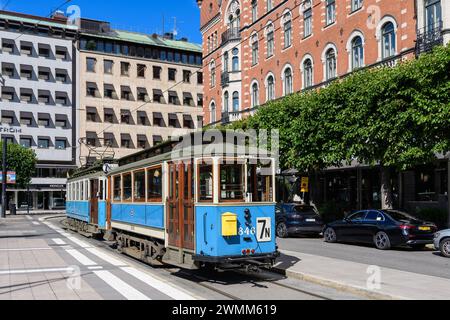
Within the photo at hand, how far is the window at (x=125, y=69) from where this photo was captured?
68625 millimetres

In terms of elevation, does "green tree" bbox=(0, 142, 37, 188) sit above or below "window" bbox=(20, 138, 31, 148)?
below

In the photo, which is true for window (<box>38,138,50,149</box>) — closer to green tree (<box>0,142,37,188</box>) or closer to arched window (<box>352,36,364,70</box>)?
green tree (<box>0,142,37,188</box>)

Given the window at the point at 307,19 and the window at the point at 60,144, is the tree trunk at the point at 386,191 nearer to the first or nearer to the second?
the window at the point at 307,19

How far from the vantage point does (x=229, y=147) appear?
36.4 ft

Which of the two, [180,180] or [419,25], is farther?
[419,25]

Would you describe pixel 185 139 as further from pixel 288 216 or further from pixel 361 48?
pixel 361 48

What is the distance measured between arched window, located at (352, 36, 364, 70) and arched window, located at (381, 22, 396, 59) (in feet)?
5.96

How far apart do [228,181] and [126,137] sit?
58837 mm

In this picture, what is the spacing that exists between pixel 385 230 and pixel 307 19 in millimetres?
21692

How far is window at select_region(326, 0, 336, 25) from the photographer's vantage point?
32812 millimetres

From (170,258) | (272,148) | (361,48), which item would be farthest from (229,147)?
(361,48)

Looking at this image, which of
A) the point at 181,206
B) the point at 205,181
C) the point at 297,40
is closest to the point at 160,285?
the point at 181,206

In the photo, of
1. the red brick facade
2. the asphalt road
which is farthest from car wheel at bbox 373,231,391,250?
the red brick facade

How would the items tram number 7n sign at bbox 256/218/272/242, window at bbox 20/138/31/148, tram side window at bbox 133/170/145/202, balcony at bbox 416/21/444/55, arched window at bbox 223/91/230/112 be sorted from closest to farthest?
tram number 7n sign at bbox 256/218/272/242 → tram side window at bbox 133/170/145/202 → balcony at bbox 416/21/444/55 → arched window at bbox 223/91/230/112 → window at bbox 20/138/31/148
